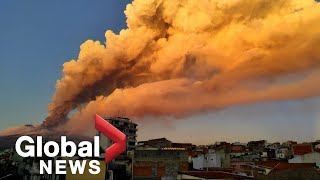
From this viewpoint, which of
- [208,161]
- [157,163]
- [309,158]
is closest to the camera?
[157,163]

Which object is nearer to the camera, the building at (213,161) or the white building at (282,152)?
the building at (213,161)

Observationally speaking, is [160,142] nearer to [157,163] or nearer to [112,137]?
[157,163]

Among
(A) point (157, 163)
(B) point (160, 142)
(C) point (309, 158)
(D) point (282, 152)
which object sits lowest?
(A) point (157, 163)

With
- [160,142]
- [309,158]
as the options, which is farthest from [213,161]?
[160,142]

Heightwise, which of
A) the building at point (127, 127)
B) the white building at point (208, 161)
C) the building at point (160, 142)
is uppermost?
the building at point (127, 127)

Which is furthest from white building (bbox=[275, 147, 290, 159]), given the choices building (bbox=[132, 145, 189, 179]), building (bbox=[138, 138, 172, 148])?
building (bbox=[132, 145, 189, 179])

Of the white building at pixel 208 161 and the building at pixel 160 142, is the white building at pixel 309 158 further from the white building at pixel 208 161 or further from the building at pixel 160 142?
the building at pixel 160 142

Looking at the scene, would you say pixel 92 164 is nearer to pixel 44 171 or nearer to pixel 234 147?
pixel 44 171

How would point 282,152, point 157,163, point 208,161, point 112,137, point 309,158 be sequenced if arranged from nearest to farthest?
1. point 112,137
2. point 157,163
3. point 309,158
4. point 208,161
5. point 282,152

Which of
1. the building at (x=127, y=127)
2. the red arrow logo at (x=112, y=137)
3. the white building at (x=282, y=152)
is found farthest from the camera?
the building at (x=127, y=127)

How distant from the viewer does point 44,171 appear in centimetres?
3625

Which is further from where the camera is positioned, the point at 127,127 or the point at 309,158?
the point at 127,127

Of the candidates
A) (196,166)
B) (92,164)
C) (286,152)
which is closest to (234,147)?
(286,152)

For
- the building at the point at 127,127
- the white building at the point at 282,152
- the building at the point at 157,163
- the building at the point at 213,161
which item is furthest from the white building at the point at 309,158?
the building at the point at 127,127
